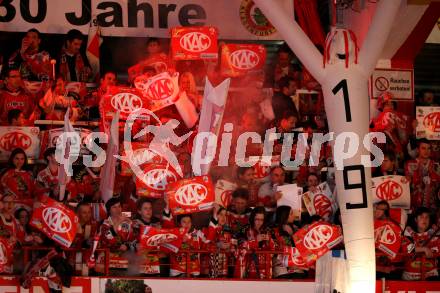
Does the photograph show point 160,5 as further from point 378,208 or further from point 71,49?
point 378,208

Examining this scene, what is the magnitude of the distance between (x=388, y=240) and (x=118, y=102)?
3.77m

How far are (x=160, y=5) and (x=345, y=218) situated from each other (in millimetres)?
4491

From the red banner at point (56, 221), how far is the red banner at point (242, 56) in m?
3.22

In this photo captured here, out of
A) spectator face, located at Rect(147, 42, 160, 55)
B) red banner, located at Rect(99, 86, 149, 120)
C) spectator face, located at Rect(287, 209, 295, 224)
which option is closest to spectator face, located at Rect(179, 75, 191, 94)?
spectator face, located at Rect(147, 42, 160, 55)

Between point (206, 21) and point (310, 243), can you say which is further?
point (206, 21)

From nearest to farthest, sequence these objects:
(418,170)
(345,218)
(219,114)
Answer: (345,218), (219,114), (418,170)

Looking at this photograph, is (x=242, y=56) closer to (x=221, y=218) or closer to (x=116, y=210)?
(x=221, y=218)

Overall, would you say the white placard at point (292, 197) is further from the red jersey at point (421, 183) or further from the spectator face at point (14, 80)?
the spectator face at point (14, 80)

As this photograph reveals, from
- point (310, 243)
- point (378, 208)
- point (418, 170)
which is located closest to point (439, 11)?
point (418, 170)

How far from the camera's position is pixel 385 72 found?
15.4 m

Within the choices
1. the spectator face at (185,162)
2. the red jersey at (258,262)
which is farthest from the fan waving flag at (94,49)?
the red jersey at (258,262)

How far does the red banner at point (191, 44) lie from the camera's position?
14.2 metres

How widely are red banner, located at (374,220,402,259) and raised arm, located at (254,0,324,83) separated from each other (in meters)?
1.96

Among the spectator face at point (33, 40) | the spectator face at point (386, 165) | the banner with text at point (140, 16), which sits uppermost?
the banner with text at point (140, 16)
